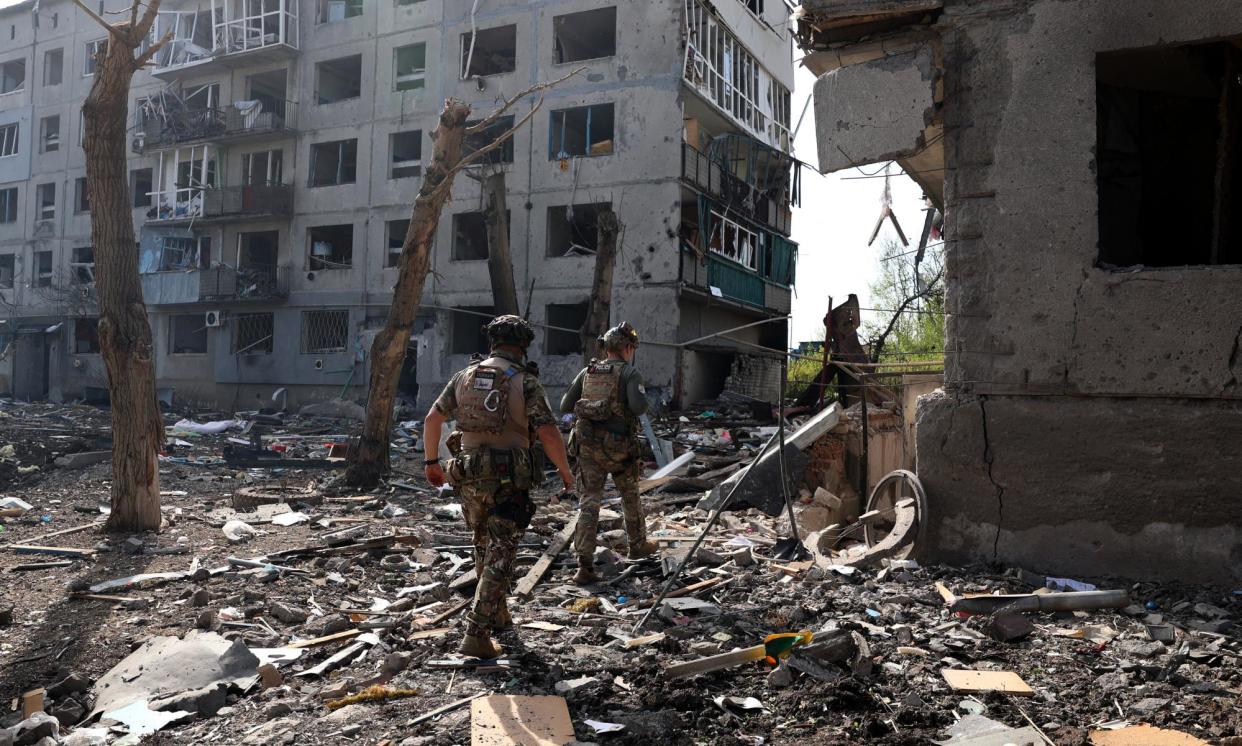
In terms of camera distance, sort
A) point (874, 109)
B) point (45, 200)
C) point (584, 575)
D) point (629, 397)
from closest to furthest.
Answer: point (874, 109), point (584, 575), point (629, 397), point (45, 200)

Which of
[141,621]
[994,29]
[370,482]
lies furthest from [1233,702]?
[370,482]

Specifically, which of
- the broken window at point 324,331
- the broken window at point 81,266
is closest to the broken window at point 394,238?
the broken window at point 324,331

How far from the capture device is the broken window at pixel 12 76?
33.2 metres

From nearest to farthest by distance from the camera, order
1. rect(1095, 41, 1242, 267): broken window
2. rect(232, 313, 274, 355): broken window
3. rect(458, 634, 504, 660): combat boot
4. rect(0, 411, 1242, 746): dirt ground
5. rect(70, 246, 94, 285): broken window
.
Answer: rect(0, 411, 1242, 746): dirt ground < rect(458, 634, 504, 660): combat boot < rect(1095, 41, 1242, 267): broken window < rect(232, 313, 274, 355): broken window < rect(70, 246, 94, 285): broken window

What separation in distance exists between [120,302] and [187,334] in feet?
78.5

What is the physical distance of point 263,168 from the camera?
27.7 metres

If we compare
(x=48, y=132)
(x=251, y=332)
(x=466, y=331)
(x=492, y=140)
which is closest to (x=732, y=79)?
(x=492, y=140)

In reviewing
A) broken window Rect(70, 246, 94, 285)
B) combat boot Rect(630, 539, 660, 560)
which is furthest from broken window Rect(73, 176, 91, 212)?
combat boot Rect(630, 539, 660, 560)

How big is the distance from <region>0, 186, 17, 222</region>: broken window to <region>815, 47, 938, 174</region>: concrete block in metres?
36.2

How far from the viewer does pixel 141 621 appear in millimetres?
5188

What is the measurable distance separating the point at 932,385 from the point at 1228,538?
143 inches

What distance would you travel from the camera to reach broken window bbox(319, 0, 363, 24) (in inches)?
1048

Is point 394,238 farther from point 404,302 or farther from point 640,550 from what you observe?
point 640,550

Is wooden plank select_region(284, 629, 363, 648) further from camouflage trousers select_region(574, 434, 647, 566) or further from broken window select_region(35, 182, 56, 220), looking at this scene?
broken window select_region(35, 182, 56, 220)
